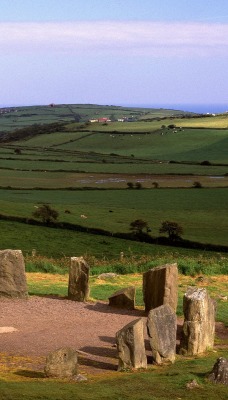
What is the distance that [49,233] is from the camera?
58.3m

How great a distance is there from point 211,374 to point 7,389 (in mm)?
4465

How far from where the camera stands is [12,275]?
1009 inches

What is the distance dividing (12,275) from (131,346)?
26.5ft

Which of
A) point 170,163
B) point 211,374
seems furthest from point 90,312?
point 170,163

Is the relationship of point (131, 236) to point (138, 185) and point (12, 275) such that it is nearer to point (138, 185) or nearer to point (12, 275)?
point (138, 185)

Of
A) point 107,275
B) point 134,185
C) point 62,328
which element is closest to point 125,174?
point 134,185

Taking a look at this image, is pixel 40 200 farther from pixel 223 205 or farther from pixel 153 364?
pixel 153 364

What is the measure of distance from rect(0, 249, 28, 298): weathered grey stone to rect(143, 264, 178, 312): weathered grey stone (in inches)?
159

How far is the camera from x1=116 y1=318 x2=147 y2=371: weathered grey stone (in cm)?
1838

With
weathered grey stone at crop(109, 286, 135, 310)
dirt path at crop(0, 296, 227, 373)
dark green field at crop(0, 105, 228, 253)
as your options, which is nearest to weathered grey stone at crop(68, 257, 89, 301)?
dirt path at crop(0, 296, 227, 373)

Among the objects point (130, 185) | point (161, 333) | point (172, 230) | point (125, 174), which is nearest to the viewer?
point (161, 333)

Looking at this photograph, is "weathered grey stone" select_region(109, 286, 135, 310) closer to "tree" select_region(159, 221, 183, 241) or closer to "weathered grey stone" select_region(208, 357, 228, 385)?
"weathered grey stone" select_region(208, 357, 228, 385)

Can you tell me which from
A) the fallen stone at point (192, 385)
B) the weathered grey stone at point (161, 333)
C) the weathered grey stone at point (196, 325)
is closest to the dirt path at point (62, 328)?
the weathered grey stone at point (161, 333)

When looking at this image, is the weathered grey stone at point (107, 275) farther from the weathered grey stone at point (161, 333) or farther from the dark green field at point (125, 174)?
the dark green field at point (125, 174)
